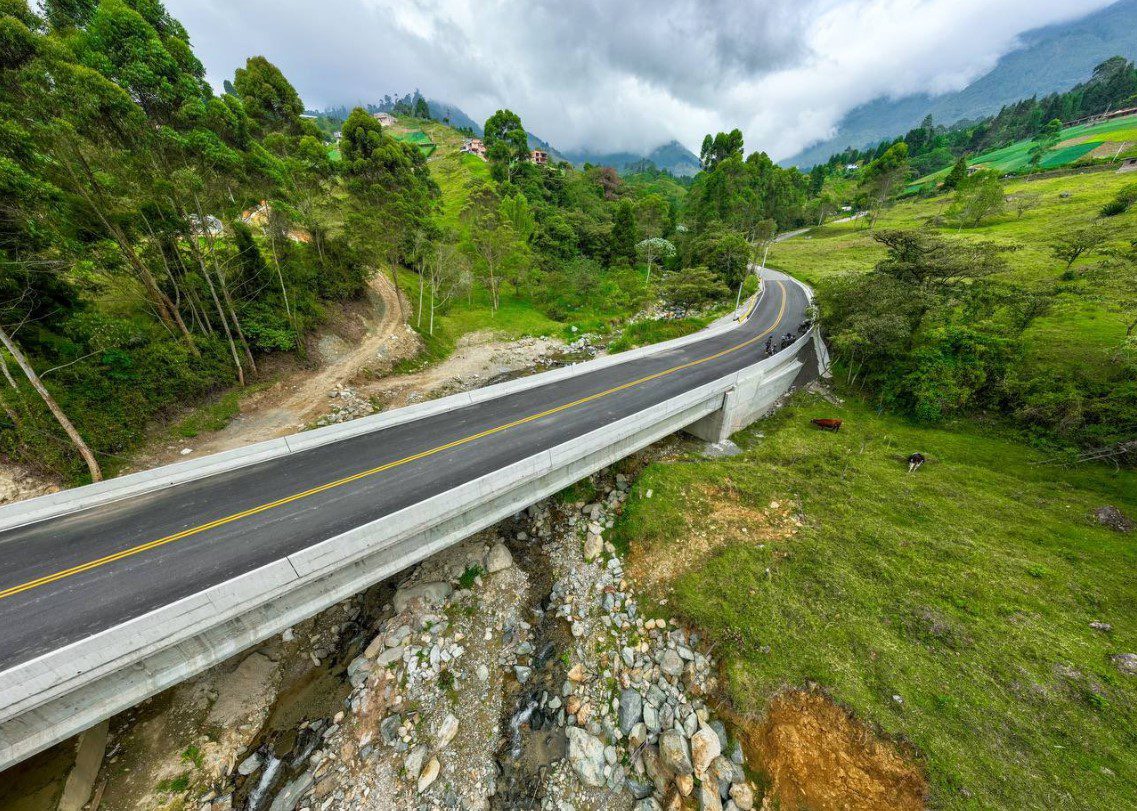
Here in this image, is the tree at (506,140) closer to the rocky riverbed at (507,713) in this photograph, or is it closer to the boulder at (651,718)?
the rocky riverbed at (507,713)

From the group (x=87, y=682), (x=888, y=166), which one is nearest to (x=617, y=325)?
(x=87, y=682)

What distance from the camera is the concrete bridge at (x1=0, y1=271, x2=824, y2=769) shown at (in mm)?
7449

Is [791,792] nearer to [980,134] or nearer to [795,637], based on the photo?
[795,637]

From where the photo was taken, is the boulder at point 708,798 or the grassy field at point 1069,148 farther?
the grassy field at point 1069,148

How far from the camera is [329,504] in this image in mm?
11562

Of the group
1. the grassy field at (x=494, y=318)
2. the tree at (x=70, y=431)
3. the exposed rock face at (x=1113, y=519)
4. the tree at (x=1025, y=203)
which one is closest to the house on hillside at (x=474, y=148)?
the grassy field at (x=494, y=318)

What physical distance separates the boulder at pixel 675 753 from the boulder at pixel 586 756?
165 centimetres

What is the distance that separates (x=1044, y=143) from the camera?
80688 millimetres

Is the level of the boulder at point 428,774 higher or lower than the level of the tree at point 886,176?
lower

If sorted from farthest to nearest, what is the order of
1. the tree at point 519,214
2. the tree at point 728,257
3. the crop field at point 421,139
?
the crop field at point 421,139, the tree at point 519,214, the tree at point 728,257

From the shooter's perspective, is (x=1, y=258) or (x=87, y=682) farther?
(x=1, y=258)

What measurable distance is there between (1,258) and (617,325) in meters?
38.3


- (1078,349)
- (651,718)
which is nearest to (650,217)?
(1078,349)

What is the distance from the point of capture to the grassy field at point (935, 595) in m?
8.48
